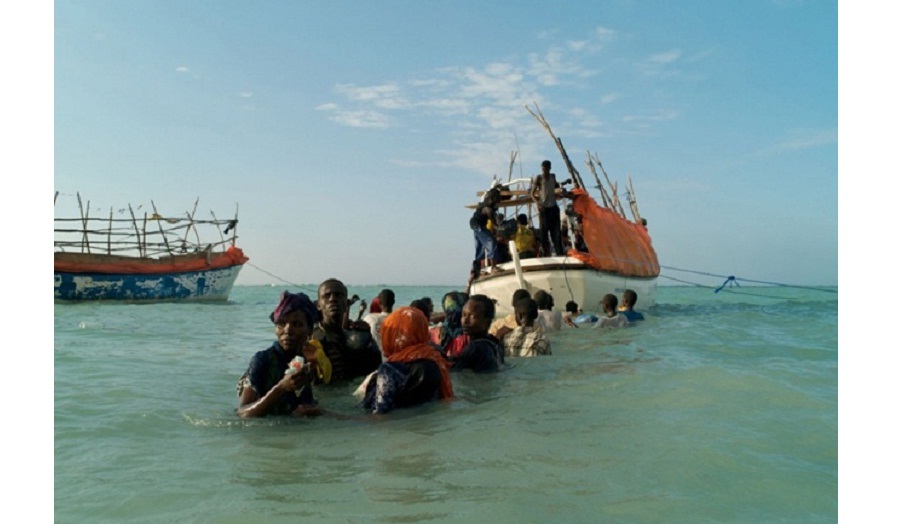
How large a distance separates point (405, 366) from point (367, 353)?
1481mm

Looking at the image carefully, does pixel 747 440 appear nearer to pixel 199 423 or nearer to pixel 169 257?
pixel 199 423

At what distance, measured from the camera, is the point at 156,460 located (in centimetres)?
386

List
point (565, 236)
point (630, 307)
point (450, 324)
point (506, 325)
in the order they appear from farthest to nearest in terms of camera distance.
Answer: point (565, 236), point (630, 307), point (506, 325), point (450, 324)

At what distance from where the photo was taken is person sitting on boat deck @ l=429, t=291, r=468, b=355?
7.73 metres

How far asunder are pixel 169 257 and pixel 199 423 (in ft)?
74.0

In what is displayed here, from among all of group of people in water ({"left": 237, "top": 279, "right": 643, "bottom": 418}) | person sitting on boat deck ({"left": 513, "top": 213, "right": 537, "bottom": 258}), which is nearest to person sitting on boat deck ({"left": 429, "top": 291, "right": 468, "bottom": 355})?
group of people in water ({"left": 237, "top": 279, "right": 643, "bottom": 418})

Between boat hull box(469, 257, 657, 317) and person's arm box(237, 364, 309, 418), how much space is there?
392 inches

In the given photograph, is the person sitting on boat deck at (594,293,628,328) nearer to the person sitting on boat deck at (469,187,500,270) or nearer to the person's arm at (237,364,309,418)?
the person sitting on boat deck at (469,187,500,270)

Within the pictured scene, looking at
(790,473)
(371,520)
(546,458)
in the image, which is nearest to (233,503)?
(371,520)

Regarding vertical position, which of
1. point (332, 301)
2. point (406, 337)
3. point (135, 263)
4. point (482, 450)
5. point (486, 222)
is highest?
point (486, 222)

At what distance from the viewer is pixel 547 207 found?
1422 centimetres

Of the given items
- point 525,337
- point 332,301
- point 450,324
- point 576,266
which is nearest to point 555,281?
point 576,266

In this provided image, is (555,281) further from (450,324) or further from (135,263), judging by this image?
(135,263)

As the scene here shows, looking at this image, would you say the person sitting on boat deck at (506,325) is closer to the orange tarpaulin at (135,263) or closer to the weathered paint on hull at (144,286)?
the weathered paint on hull at (144,286)
